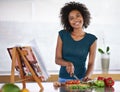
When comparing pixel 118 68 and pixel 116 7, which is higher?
pixel 116 7

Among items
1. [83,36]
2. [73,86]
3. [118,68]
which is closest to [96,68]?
[118,68]

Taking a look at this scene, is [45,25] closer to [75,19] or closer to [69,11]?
[69,11]

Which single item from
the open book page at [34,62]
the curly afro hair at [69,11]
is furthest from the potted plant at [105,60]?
the open book page at [34,62]

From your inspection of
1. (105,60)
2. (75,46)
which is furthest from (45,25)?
(75,46)

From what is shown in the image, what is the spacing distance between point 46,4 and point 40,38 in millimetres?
432

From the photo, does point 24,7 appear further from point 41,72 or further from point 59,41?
point 41,72

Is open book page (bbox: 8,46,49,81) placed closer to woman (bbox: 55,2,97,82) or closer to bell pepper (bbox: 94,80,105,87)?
bell pepper (bbox: 94,80,105,87)

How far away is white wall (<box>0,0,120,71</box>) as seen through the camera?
368cm

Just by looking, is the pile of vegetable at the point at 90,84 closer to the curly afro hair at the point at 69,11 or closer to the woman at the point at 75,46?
the woman at the point at 75,46

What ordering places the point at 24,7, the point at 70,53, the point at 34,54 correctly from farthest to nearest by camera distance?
the point at 24,7, the point at 70,53, the point at 34,54

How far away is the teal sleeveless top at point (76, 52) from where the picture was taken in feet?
8.94

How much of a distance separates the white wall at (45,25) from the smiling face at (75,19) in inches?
39.7

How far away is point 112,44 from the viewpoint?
12.7 feet

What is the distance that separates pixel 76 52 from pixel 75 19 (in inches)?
11.7
